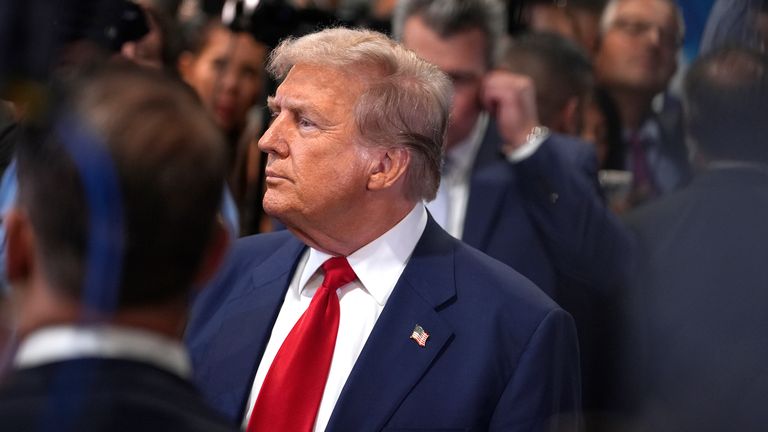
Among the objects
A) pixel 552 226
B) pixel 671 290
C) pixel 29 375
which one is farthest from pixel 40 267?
pixel 552 226

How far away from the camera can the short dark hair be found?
3541 millimetres

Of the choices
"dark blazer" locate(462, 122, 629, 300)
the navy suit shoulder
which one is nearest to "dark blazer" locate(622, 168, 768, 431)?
the navy suit shoulder

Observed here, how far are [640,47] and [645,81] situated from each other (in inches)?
3.7

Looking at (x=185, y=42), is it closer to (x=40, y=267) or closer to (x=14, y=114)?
(x=14, y=114)

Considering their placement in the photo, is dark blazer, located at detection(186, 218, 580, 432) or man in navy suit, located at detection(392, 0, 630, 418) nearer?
dark blazer, located at detection(186, 218, 580, 432)

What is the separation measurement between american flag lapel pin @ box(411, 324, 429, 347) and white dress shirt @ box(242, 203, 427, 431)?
0.27ft

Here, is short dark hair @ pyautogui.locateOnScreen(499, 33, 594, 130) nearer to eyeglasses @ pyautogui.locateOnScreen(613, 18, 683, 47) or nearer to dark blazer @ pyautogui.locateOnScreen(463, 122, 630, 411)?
eyeglasses @ pyautogui.locateOnScreen(613, 18, 683, 47)

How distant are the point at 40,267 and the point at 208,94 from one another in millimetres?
2886

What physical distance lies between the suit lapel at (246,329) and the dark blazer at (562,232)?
0.74 meters

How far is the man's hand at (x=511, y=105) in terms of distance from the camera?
11.2 feet

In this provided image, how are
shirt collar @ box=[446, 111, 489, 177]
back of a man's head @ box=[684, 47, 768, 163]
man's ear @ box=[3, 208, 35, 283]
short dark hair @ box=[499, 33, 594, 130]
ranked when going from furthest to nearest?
short dark hair @ box=[499, 33, 594, 130] → shirt collar @ box=[446, 111, 489, 177] → back of a man's head @ box=[684, 47, 768, 163] → man's ear @ box=[3, 208, 35, 283]

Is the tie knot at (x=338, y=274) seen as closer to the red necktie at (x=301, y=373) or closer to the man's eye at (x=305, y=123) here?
the red necktie at (x=301, y=373)

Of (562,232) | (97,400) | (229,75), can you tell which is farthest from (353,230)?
(229,75)

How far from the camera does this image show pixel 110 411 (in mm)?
1217
